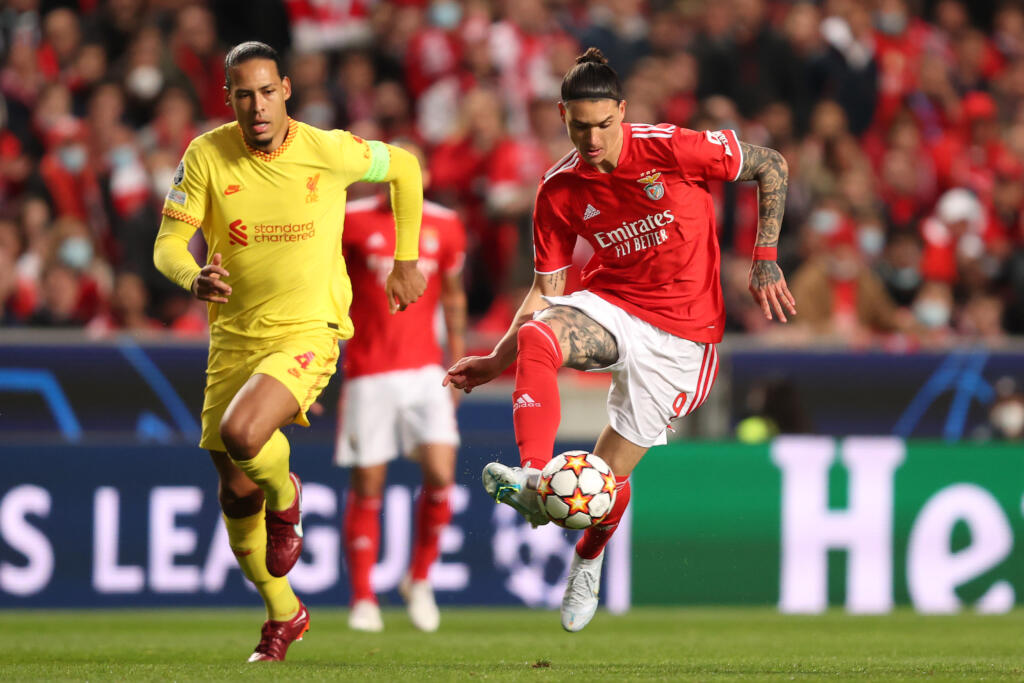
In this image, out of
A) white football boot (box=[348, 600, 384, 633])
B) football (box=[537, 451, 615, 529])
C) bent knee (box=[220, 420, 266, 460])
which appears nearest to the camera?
football (box=[537, 451, 615, 529])

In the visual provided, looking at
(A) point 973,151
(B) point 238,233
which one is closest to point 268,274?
(B) point 238,233


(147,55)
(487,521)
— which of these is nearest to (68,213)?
(147,55)

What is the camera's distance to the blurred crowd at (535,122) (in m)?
12.8

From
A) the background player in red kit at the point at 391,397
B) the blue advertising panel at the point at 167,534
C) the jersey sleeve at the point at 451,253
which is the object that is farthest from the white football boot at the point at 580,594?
the blue advertising panel at the point at 167,534

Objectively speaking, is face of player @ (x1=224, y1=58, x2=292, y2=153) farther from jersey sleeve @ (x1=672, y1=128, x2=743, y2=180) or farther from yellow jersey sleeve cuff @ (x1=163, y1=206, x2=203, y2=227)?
jersey sleeve @ (x1=672, y1=128, x2=743, y2=180)

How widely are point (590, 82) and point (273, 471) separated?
2140 millimetres

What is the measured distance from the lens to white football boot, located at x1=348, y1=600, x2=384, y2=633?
31.9 ft

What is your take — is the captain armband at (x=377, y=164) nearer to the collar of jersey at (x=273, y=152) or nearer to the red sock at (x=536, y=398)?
the collar of jersey at (x=273, y=152)

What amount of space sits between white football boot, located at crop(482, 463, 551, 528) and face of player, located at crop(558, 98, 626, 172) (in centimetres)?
150

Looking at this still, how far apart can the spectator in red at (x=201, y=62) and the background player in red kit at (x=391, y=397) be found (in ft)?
16.6

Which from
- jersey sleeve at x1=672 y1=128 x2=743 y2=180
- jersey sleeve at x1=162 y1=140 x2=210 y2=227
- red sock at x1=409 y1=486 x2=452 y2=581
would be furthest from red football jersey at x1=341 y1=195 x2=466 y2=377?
Result: jersey sleeve at x1=672 y1=128 x2=743 y2=180

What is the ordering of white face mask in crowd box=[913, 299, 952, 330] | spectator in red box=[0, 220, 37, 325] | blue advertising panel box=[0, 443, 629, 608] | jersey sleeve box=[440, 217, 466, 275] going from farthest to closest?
white face mask in crowd box=[913, 299, 952, 330] → spectator in red box=[0, 220, 37, 325] → blue advertising panel box=[0, 443, 629, 608] → jersey sleeve box=[440, 217, 466, 275]

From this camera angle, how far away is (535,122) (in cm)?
1376

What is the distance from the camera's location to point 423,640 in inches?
351
